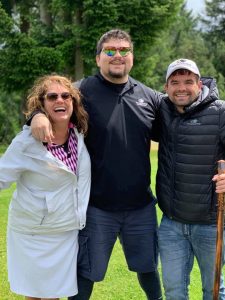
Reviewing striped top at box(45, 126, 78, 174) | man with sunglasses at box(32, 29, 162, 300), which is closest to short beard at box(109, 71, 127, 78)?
man with sunglasses at box(32, 29, 162, 300)

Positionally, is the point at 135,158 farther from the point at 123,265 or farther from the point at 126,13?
the point at 126,13

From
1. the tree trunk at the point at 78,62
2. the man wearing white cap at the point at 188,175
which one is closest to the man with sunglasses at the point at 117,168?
the man wearing white cap at the point at 188,175

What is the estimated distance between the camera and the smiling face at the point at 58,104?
365 centimetres

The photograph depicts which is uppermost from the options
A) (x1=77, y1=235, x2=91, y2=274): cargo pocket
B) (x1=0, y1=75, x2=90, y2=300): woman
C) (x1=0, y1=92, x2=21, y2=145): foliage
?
(x1=0, y1=75, x2=90, y2=300): woman

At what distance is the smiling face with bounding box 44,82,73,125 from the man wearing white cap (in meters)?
0.81

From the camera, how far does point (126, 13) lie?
70.0 feet

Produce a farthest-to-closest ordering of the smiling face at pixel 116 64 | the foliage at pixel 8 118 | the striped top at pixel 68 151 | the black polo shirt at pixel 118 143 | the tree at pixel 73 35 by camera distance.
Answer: the foliage at pixel 8 118 < the tree at pixel 73 35 < the smiling face at pixel 116 64 < the black polo shirt at pixel 118 143 < the striped top at pixel 68 151

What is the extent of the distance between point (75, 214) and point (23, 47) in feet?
64.0

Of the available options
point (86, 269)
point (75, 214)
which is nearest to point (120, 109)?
point (75, 214)

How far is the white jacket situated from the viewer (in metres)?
3.52

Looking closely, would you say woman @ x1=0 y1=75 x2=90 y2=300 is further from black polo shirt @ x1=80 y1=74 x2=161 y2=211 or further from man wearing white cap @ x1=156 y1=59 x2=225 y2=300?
man wearing white cap @ x1=156 y1=59 x2=225 y2=300

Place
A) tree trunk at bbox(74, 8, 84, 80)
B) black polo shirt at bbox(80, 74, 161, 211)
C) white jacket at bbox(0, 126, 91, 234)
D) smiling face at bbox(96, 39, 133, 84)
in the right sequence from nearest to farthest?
white jacket at bbox(0, 126, 91, 234) < black polo shirt at bbox(80, 74, 161, 211) < smiling face at bbox(96, 39, 133, 84) < tree trunk at bbox(74, 8, 84, 80)

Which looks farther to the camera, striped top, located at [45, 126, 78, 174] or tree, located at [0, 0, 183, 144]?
tree, located at [0, 0, 183, 144]

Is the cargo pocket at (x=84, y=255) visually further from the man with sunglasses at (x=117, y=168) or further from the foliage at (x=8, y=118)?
the foliage at (x=8, y=118)
